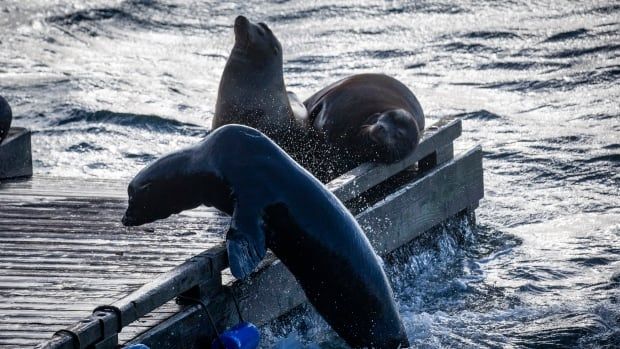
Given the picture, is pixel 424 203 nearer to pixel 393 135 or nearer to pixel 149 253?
pixel 393 135

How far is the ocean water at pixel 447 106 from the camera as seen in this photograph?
25.5 feet

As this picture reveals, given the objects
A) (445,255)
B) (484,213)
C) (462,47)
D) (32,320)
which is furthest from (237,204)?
(462,47)

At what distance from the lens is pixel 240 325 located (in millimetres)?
5938

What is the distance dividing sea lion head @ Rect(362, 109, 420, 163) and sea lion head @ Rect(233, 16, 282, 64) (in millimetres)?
779

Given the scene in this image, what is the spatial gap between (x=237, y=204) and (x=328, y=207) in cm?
45

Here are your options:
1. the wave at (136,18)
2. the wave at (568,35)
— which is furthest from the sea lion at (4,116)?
the wave at (568,35)

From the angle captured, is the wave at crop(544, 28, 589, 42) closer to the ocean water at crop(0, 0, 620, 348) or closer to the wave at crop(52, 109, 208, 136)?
the ocean water at crop(0, 0, 620, 348)

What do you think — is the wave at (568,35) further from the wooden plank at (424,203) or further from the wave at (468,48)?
the wooden plank at (424,203)

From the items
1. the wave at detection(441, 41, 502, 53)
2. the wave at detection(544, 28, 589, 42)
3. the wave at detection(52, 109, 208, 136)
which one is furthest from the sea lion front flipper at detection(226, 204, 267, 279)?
the wave at detection(544, 28, 589, 42)

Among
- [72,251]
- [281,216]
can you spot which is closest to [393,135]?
[281,216]

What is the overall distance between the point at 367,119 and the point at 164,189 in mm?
2398

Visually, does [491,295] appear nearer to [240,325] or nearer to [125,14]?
[240,325]

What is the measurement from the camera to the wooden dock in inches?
219

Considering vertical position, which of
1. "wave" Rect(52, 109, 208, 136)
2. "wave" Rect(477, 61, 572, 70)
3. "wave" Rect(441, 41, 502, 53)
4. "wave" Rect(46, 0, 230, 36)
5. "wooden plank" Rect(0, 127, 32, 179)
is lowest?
"wave" Rect(46, 0, 230, 36)
